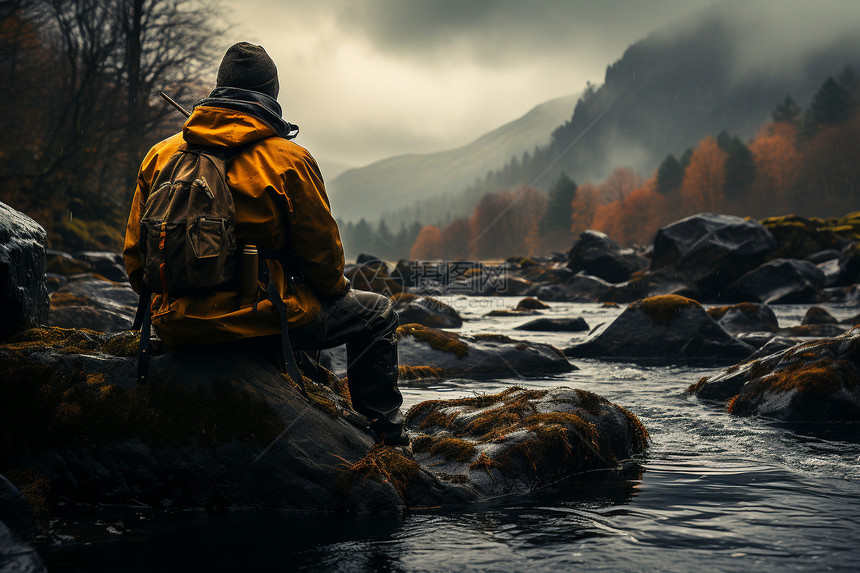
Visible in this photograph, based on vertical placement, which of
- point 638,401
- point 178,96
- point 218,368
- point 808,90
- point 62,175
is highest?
point 808,90

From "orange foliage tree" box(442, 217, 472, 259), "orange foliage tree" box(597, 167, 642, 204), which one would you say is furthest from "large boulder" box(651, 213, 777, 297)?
"orange foliage tree" box(442, 217, 472, 259)

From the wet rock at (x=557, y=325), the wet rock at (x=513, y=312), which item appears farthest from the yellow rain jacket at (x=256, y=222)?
the wet rock at (x=513, y=312)

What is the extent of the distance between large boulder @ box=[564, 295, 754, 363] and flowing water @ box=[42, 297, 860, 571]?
604 centimetres

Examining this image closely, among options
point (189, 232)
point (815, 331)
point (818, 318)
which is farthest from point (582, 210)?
point (189, 232)

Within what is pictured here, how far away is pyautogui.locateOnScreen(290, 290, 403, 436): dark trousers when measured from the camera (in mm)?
3806

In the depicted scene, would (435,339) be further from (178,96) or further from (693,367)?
(178,96)

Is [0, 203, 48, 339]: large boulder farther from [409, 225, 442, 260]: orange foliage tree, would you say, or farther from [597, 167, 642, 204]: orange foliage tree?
[409, 225, 442, 260]: orange foliage tree

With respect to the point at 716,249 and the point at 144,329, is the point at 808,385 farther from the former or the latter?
the point at 716,249

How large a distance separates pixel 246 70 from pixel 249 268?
1170 millimetres

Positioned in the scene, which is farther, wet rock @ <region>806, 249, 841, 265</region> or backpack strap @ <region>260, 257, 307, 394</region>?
wet rock @ <region>806, 249, 841, 265</region>

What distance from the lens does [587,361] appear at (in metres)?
10.8

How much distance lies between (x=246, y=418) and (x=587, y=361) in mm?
8070

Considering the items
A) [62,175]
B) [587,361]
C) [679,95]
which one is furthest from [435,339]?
[679,95]

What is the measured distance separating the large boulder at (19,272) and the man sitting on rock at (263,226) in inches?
30.8
